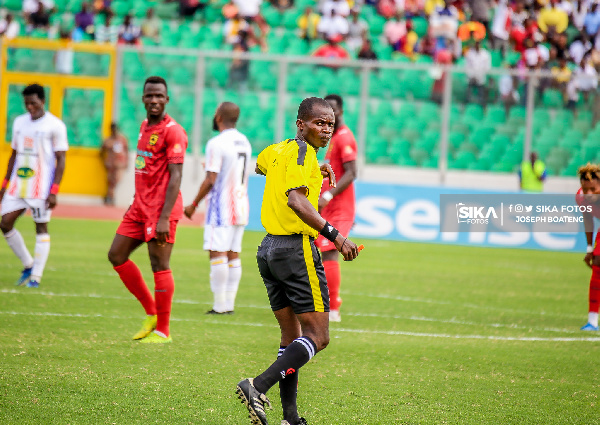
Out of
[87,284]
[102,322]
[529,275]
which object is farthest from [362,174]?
[102,322]

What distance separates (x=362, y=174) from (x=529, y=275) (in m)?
7.18

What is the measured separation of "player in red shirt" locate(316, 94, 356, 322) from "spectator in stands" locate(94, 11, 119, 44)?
16.3 meters

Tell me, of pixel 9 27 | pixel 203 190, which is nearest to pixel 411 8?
pixel 9 27

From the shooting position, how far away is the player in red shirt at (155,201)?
731cm

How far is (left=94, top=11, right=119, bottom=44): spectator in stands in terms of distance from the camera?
24.1m

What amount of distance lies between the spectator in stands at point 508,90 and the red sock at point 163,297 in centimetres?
1455

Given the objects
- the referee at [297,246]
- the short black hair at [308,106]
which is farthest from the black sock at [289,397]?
the short black hair at [308,106]

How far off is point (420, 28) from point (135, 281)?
19.6 metres

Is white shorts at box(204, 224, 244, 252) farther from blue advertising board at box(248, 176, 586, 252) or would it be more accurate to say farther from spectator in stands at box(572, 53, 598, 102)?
spectator in stands at box(572, 53, 598, 102)

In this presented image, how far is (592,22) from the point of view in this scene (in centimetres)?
2531

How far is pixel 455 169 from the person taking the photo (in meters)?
20.3

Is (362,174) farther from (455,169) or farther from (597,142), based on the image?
(597,142)

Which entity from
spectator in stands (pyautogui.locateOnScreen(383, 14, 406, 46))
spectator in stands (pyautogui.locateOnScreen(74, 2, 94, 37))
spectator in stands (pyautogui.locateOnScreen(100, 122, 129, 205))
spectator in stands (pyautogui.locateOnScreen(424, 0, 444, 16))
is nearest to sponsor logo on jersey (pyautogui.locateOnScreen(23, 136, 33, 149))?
spectator in stands (pyautogui.locateOnScreen(100, 122, 129, 205))

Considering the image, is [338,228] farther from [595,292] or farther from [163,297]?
[595,292]
